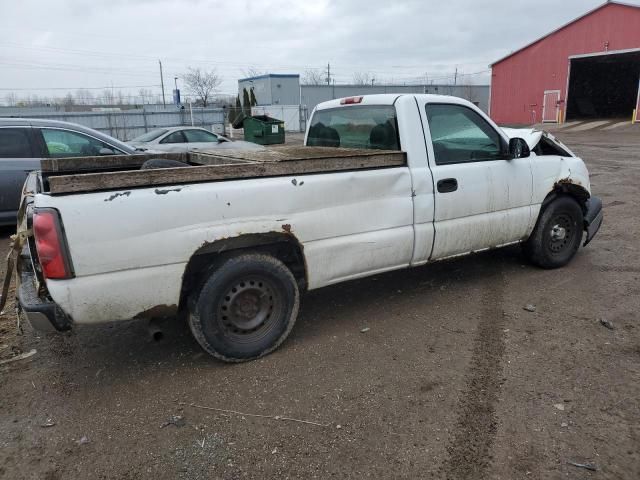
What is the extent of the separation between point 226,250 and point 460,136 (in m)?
2.47

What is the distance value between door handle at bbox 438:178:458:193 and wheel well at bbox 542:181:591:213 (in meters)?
1.40

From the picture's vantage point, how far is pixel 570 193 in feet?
17.6

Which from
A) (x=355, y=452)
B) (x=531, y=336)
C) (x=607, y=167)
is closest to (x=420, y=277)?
(x=531, y=336)

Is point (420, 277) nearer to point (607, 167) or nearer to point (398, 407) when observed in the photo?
point (398, 407)

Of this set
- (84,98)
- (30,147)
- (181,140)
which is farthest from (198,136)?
(84,98)

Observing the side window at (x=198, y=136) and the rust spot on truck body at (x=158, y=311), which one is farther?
the side window at (x=198, y=136)

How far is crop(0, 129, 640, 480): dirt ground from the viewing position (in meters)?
2.63

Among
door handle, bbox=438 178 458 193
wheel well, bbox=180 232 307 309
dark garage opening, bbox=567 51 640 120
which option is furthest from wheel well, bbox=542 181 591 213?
dark garage opening, bbox=567 51 640 120

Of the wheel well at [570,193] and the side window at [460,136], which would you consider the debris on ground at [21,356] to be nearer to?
the side window at [460,136]

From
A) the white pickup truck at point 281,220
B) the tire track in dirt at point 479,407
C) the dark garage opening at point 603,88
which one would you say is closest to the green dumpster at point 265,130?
the white pickup truck at point 281,220

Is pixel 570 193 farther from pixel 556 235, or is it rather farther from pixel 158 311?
pixel 158 311

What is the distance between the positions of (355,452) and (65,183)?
2226 millimetres

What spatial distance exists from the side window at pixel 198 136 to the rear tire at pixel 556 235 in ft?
34.1

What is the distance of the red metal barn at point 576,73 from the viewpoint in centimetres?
2784
